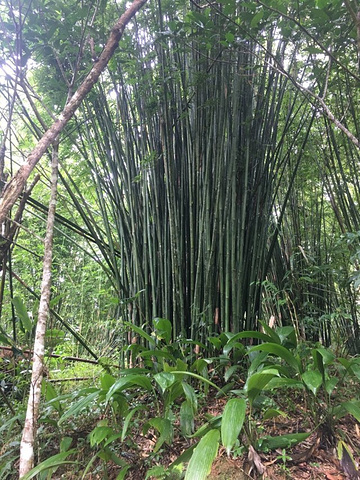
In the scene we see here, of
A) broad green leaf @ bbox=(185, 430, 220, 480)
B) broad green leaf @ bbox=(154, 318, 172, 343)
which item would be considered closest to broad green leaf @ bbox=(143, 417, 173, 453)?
broad green leaf @ bbox=(185, 430, 220, 480)

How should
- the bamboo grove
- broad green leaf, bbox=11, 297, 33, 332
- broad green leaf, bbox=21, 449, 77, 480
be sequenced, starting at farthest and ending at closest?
the bamboo grove → broad green leaf, bbox=11, 297, 33, 332 → broad green leaf, bbox=21, 449, 77, 480

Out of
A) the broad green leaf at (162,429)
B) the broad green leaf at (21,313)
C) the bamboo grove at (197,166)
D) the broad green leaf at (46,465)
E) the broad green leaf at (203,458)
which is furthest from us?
the bamboo grove at (197,166)

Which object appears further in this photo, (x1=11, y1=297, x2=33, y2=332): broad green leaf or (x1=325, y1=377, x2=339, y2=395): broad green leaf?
(x1=11, y1=297, x2=33, y2=332): broad green leaf

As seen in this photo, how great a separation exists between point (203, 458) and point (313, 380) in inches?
13.4

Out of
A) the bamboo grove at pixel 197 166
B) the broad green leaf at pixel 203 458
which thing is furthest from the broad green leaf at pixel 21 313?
the broad green leaf at pixel 203 458

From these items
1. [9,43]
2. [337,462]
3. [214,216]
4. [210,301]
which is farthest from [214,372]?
[9,43]

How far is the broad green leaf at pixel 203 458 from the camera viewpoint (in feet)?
2.15

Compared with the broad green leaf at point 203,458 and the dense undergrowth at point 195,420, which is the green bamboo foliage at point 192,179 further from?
the broad green leaf at point 203,458

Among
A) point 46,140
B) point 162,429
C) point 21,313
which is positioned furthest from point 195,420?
point 46,140

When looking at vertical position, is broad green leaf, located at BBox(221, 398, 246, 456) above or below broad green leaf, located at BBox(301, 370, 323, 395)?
below

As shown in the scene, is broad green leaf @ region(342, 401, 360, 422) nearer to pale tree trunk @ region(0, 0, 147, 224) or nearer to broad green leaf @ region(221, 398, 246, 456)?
broad green leaf @ region(221, 398, 246, 456)

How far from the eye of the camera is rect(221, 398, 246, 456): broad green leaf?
672mm

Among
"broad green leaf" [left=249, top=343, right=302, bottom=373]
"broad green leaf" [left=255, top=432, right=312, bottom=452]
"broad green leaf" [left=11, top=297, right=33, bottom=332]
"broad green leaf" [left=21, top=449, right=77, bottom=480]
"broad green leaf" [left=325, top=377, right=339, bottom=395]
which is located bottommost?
"broad green leaf" [left=21, top=449, right=77, bottom=480]

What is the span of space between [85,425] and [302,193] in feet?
6.82
